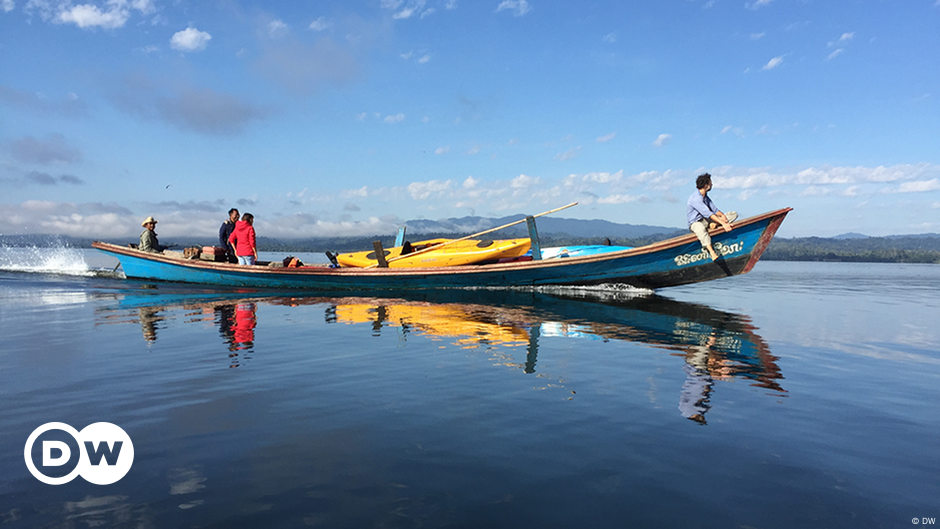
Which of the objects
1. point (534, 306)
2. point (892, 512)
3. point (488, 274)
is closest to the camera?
point (892, 512)

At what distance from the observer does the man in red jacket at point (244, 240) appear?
20072 mm

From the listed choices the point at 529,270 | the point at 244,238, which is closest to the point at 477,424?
the point at 529,270

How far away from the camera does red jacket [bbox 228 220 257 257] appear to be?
66.1 ft

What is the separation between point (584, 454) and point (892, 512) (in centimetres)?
210

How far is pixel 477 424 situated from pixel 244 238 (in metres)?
18.4

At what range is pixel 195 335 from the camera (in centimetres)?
1006

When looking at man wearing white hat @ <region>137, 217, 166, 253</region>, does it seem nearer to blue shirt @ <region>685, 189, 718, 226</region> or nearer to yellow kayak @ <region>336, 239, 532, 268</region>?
yellow kayak @ <region>336, 239, 532, 268</region>

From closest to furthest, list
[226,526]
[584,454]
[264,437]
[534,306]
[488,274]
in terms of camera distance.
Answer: [226,526] → [584,454] → [264,437] → [534,306] → [488,274]

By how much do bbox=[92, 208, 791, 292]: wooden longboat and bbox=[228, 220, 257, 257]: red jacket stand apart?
66 centimetres

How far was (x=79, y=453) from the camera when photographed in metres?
4.30

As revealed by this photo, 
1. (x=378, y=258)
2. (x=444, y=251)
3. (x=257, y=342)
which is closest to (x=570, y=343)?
(x=257, y=342)

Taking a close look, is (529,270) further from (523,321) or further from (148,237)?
(148,237)

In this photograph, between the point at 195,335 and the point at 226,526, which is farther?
the point at 195,335

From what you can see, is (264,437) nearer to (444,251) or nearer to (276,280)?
(444,251)
